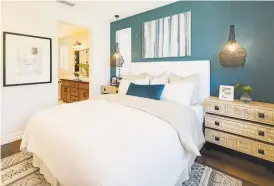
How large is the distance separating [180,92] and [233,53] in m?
0.96

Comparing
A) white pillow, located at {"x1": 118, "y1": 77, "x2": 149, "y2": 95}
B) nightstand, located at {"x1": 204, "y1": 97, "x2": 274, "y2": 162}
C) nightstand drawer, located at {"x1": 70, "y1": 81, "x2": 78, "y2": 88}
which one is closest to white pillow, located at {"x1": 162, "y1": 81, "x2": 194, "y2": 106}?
nightstand, located at {"x1": 204, "y1": 97, "x2": 274, "y2": 162}

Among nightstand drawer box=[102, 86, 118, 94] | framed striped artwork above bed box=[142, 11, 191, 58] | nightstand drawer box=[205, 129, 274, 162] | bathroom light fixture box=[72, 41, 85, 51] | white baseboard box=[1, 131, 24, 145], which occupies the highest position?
bathroom light fixture box=[72, 41, 85, 51]

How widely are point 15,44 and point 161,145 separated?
9.78ft

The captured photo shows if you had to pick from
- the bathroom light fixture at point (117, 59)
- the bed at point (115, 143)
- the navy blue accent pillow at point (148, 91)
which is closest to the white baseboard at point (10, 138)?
the bed at point (115, 143)

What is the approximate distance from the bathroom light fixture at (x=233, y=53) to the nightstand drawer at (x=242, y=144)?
1063mm

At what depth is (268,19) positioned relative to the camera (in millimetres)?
2316

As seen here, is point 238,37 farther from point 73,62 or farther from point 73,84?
point 73,62

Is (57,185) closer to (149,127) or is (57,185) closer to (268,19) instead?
(149,127)

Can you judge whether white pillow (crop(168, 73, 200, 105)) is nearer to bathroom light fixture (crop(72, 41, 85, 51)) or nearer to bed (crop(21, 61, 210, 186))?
bed (crop(21, 61, 210, 186))

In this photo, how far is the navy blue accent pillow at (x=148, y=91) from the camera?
2575 mm

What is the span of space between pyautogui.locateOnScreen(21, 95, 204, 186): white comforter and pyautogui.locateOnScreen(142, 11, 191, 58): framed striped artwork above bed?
163cm

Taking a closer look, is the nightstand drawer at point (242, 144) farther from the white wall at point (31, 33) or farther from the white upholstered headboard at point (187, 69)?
the white wall at point (31, 33)

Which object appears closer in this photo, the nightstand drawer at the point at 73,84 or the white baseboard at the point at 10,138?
the white baseboard at the point at 10,138

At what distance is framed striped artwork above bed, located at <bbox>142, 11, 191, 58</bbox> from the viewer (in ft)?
10.3
